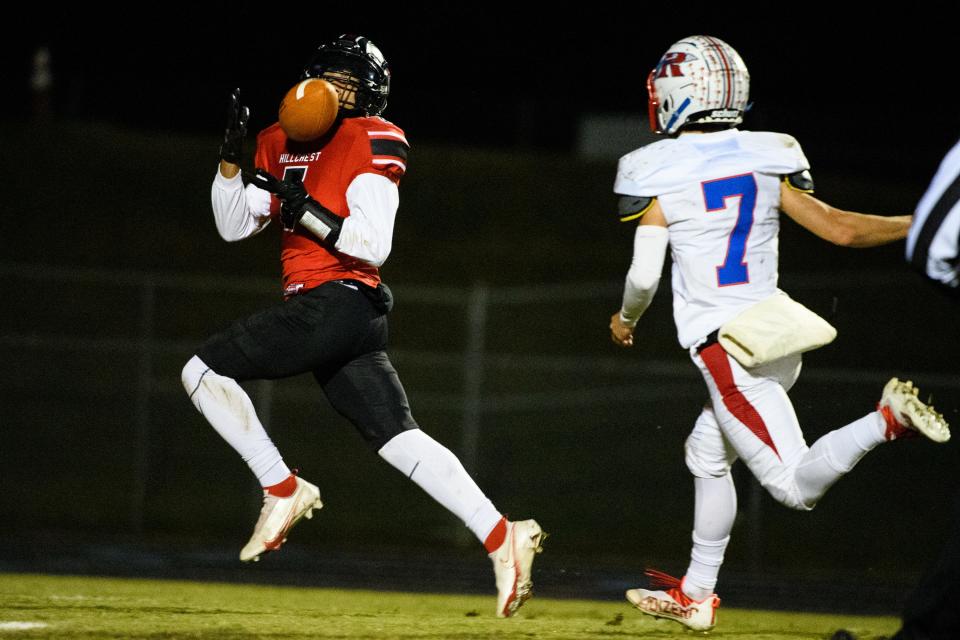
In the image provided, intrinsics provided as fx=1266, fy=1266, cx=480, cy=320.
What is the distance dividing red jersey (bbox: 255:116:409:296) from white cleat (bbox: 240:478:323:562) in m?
0.80

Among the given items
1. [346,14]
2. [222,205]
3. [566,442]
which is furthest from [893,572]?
[346,14]

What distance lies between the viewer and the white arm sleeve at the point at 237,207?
16.4 feet

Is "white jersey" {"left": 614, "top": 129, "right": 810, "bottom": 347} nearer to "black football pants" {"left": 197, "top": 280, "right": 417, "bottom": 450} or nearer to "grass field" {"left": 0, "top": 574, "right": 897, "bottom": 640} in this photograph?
"black football pants" {"left": 197, "top": 280, "right": 417, "bottom": 450}

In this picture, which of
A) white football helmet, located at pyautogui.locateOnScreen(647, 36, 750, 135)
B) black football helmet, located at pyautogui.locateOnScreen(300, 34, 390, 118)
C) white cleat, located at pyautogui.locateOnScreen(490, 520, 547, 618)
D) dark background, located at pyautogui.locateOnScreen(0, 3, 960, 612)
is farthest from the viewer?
dark background, located at pyautogui.locateOnScreen(0, 3, 960, 612)

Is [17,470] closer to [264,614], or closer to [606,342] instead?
[264,614]

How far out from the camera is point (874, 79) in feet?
83.6

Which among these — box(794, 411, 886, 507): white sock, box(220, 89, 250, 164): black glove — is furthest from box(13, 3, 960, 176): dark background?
box(794, 411, 886, 507): white sock

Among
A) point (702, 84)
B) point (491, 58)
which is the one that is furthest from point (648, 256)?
point (491, 58)

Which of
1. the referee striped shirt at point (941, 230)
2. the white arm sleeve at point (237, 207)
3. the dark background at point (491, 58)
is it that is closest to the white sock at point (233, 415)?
the white arm sleeve at point (237, 207)

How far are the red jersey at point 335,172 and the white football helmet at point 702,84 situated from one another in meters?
1.05

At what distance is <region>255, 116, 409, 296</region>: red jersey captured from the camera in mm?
4887

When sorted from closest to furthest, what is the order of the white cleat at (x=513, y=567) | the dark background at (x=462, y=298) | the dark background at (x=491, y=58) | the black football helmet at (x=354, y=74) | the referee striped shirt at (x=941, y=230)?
the referee striped shirt at (x=941, y=230)
the white cleat at (x=513, y=567)
the black football helmet at (x=354, y=74)
the dark background at (x=462, y=298)
the dark background at (x=491, y=58)

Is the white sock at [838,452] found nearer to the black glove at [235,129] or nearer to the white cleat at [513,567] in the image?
the white cleat at [513,567]

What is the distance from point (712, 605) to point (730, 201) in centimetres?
168
